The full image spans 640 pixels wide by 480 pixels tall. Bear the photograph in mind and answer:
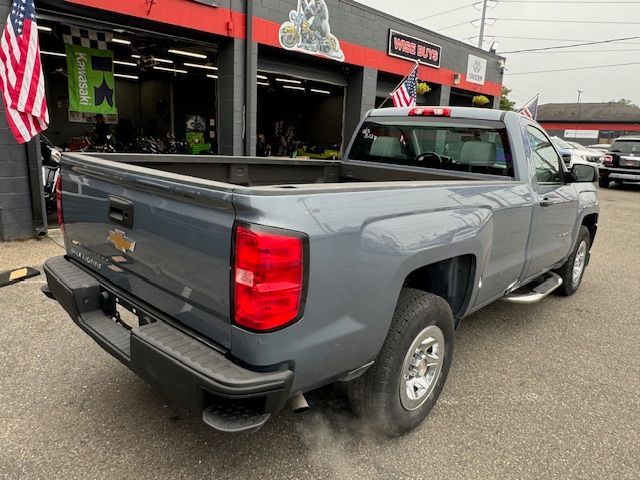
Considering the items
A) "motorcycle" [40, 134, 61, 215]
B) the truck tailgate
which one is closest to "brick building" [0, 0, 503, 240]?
"motorcycle" [40, 134, 61, 215]

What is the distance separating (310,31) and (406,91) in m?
2.55

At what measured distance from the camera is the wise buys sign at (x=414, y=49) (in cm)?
1257

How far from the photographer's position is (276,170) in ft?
14.5

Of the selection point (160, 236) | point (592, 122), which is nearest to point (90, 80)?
point (160, 236)

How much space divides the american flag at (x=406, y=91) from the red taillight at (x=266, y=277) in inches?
379

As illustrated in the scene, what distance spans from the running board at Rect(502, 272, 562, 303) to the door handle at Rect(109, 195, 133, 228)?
9.28 ft

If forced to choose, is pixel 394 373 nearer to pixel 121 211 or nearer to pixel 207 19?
pixel 121 211

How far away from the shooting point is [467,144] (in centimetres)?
377

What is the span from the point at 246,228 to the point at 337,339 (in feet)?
2.14

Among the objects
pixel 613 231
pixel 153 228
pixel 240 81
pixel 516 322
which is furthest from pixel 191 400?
pixel 613 231

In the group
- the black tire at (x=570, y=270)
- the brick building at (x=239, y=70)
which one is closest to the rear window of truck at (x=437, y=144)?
the black tire at (x=570, y=270)

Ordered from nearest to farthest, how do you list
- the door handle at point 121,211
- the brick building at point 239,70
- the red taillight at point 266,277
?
1. the red taillight at point 266,277
2. the door handle at point 121,211
3. the brick building at point 239,70

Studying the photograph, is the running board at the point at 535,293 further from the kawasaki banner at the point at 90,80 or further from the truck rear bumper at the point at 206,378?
the kawasaki banner at the point at 90,80

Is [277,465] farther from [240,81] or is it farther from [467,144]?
[240,81]
